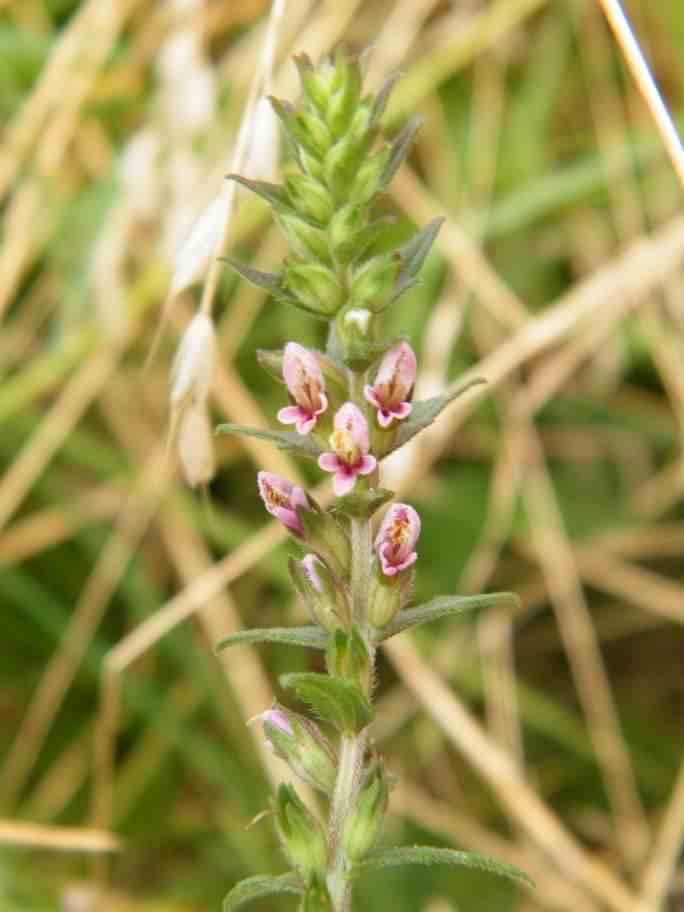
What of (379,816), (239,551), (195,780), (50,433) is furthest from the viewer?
(195,780)

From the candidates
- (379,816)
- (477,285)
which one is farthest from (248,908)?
(379,816)

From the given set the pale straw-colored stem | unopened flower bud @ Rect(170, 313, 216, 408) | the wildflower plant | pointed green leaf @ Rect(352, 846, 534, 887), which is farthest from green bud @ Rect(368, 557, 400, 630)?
the pale straw-colored stem

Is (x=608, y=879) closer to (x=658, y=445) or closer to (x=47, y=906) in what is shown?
(x=47, y=906)

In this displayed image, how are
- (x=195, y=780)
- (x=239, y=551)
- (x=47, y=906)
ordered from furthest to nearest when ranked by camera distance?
(x=195, y=780) → (x=239, y=551) → (x=47, y=906)

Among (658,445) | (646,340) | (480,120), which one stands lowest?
(658,445)

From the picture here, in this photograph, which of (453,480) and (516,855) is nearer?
(516,855)

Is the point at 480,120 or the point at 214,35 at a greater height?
the point at 214,35

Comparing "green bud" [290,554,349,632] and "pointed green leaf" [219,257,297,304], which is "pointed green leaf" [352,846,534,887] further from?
"pointed green leaf" [219,257,297,304]
